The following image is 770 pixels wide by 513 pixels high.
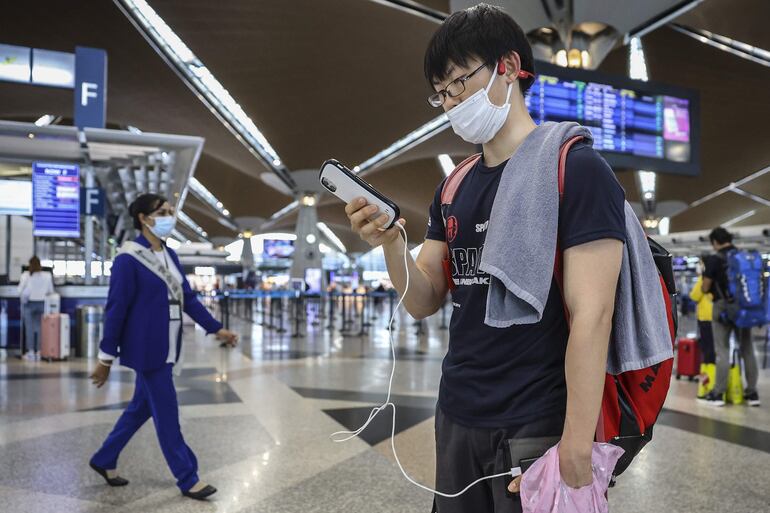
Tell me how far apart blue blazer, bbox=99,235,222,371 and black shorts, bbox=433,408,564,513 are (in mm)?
2370

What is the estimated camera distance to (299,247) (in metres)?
26.1

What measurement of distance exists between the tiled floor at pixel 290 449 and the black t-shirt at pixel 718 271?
1.21 m

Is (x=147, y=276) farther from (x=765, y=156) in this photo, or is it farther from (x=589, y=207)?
(x=765, y=156)

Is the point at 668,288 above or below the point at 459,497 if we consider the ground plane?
above

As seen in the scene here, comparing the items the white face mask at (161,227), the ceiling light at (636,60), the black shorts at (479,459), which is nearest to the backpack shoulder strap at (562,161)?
the black shorts at (479,459)

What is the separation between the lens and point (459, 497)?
1.48 meters

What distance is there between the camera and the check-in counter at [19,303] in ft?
33.9

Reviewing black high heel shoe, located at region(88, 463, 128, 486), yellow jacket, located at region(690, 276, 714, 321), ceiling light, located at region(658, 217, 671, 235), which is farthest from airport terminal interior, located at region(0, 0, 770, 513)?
ceiling light, located at region(658, 217, 671, 235)

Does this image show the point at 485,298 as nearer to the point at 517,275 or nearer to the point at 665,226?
the point at 517,275

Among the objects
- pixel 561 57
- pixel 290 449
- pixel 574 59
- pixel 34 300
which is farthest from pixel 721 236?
pixel 34 300

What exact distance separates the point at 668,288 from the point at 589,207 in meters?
0.36

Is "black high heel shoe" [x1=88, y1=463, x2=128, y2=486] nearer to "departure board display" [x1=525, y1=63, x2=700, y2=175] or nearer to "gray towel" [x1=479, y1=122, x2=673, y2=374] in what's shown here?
"gray towel" [x1=479, y1=122, x2=673, y2=374]

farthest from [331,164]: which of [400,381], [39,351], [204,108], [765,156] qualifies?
[765,156]

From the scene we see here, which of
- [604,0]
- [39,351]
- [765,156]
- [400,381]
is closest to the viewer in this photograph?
[400,381]
